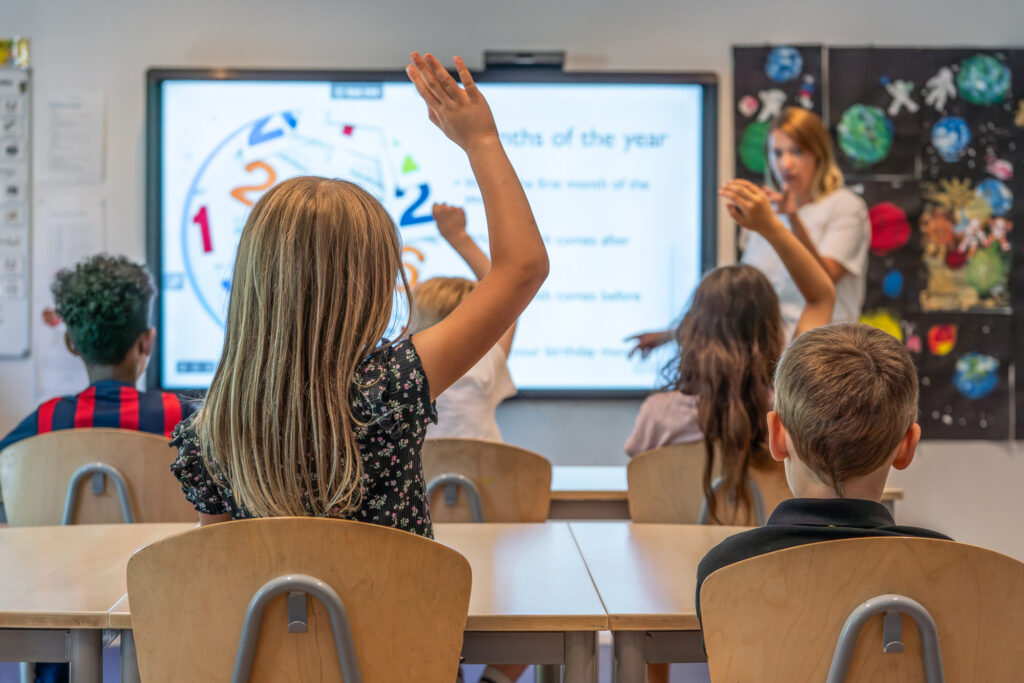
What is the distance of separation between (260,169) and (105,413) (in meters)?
1.77

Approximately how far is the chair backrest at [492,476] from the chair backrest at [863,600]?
869mm

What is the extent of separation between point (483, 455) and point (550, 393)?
66.8 inches

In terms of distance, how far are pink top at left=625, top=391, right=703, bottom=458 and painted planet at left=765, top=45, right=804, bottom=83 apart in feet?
6.23

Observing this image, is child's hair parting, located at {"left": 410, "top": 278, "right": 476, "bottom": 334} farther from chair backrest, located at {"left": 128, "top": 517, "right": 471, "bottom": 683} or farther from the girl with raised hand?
chair backrest, located at {"left": 128, "top": 517, "right": 471, "bottom": 683}

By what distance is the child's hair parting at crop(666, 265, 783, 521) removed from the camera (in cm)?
179

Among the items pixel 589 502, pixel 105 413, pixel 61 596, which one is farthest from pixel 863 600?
pixel 105 413

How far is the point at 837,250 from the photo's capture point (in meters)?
3.22

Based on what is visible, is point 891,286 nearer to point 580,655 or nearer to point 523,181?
point 523,181

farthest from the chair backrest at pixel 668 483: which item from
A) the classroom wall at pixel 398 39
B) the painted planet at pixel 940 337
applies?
the painted planet at pixel 940 337

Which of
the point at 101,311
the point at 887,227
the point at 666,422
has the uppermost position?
the point at 887,227

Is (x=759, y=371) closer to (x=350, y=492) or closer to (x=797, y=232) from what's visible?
(x=797, y=232)

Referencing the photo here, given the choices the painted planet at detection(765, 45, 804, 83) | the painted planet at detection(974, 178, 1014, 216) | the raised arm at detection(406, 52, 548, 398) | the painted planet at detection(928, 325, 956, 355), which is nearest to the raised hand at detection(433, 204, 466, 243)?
the raised arm at detection(406, 52, 548, 398)

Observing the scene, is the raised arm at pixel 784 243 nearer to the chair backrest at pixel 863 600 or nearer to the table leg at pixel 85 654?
the chair backrest at pixel 863 600

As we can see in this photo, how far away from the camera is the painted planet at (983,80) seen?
352 centimetres
